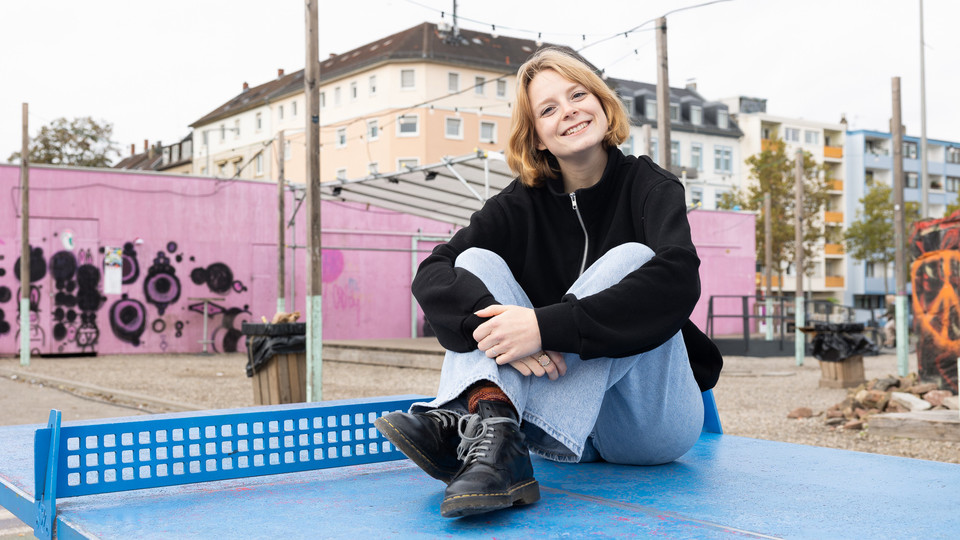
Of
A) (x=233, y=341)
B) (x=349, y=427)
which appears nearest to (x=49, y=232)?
(x=233, y=341)

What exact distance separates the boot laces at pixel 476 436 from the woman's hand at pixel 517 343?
0.12m

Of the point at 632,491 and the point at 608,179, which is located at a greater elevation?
the point at 608,179

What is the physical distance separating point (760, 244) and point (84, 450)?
36.7 metres

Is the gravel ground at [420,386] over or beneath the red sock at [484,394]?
beneath

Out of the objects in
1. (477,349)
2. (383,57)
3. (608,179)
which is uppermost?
(383,57)

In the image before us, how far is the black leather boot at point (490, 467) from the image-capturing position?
1.49 m

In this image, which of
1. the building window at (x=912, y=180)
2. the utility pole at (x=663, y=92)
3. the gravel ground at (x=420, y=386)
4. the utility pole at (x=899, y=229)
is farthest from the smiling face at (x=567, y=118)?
the building window at (x=912, y=180)

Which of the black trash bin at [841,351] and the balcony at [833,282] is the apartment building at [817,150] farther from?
the black trash bin at [841,351]

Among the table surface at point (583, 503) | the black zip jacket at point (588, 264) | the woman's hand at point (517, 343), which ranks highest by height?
the black zip jacket at point (588, 264)

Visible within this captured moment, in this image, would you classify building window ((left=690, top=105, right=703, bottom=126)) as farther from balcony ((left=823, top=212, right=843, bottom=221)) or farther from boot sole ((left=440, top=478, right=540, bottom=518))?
boot sole ((left=440, top=478, right=540, bottom=518))

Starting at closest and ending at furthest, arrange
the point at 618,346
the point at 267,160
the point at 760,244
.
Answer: the point at 618,346 → the point at 760,244 → the point at 267,160

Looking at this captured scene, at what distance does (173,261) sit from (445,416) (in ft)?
64.6

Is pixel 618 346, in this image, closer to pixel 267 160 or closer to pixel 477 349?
pixel 477 349

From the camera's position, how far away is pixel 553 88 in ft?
7.48
